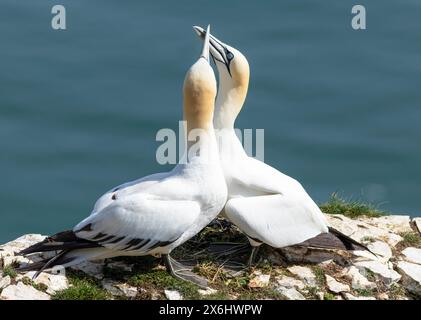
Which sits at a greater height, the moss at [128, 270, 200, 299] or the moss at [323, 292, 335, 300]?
the moss at [128, 270, 200, 299]

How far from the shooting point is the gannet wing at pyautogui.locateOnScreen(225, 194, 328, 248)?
11180 millimetres

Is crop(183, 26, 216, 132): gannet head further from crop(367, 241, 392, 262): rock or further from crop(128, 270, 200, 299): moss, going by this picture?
crop(367, 241, 392, 262): rock

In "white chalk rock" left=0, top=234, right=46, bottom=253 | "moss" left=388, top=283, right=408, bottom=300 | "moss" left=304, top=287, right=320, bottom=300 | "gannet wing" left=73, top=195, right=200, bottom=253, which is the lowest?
"moss" left=388, top=283, right=408, bottom=300

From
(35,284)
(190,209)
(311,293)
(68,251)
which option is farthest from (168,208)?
(311,293)

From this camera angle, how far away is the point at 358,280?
11.4 metres

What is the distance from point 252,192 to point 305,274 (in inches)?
36.3

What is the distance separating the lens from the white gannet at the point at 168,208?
10.7 metres

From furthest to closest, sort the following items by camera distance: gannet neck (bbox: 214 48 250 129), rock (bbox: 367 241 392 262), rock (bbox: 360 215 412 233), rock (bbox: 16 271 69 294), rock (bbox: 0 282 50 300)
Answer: rock (bbox: 360 215 412 233), rock (bbox: 367 241 392 262), gannet neck (bbox: 214 48 250 129), rock (bbox: 16 271 69 294), rock (bbox: 0 282 50 300)

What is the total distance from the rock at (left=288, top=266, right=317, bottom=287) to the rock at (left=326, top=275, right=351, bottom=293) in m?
0.13

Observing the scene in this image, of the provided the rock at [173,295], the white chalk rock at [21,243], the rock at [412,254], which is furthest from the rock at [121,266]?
the rock at [412,254]

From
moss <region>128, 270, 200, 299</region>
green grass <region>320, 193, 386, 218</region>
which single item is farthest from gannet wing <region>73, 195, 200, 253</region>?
green grass <region>320, 193, 386, 218</region>

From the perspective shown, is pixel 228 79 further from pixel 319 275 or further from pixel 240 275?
pixel 319 275

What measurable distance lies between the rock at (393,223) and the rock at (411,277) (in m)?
0.91
